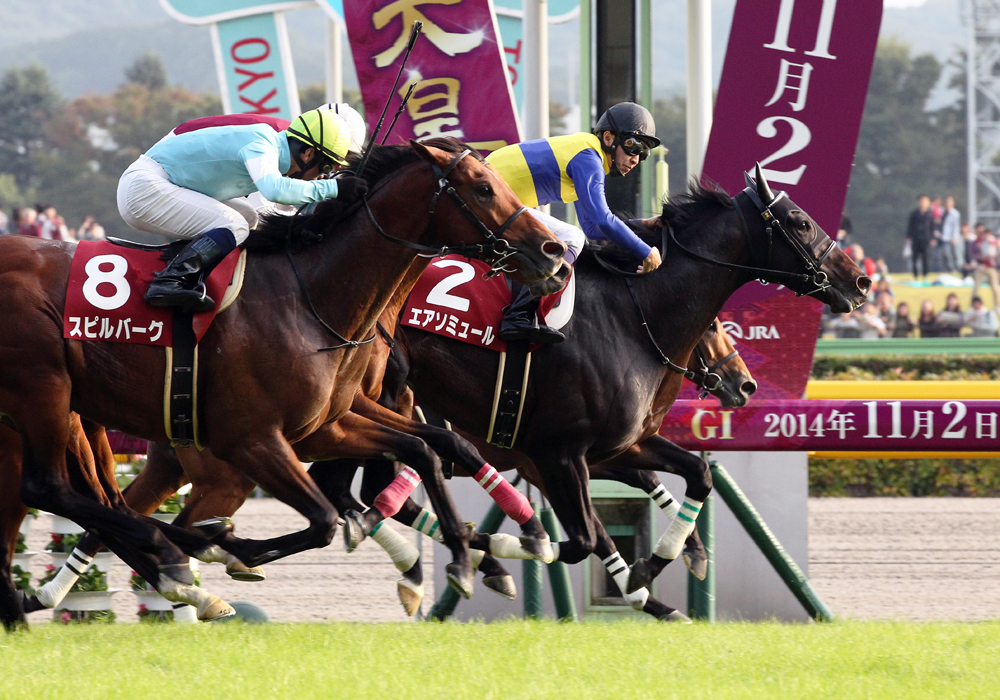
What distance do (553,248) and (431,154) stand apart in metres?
0.53

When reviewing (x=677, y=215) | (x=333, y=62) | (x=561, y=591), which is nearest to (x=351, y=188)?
(x=677, y=215)

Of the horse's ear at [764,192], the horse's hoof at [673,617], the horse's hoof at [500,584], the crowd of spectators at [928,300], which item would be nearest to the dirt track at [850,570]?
the horse's hoof at [673,617]

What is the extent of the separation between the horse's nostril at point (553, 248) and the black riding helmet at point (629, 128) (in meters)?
1.13

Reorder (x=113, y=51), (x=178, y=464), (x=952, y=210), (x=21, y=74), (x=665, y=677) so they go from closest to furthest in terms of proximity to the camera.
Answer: (x=665, y=677) → (x=178, y=464) → (x=952, y=210) → (x=21, y=74) → (x=113, y=51)

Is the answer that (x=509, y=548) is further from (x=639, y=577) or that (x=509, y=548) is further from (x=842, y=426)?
(x=842, y=426)

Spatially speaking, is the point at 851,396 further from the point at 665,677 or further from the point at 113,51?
the point at 113,51

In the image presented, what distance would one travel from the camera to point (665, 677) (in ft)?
12.9

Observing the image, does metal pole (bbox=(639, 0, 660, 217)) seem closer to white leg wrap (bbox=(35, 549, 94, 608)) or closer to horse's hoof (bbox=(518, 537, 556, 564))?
horse's hoof (bbox=(518, 537, 556, 564))

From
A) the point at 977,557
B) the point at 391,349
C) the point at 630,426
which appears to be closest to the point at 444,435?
the point at 391,349

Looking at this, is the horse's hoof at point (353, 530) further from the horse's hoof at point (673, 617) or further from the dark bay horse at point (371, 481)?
the horse's hoof at point (673, 617)

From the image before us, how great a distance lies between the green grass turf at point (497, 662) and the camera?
12.1 feet

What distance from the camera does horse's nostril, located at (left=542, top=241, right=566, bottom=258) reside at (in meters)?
4.21

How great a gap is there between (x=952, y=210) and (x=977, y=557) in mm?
12901

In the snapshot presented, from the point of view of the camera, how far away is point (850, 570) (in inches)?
283
